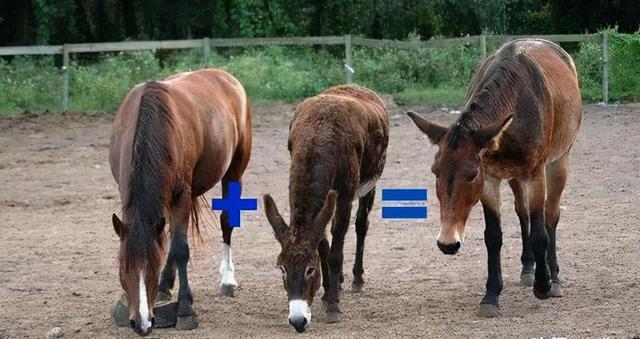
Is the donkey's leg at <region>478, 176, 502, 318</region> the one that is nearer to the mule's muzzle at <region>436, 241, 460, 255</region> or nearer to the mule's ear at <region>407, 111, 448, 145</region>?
the mule's ear at <region>407, 111, 448, 145</region>

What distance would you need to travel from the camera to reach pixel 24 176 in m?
14.3

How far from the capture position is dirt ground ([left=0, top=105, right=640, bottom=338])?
22.7ft

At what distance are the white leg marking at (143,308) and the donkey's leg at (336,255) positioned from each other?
1.57 meters

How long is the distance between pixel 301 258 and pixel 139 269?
1051 mm

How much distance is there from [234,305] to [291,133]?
142 centimetres

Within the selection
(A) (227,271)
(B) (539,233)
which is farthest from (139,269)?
(B) (539,233)

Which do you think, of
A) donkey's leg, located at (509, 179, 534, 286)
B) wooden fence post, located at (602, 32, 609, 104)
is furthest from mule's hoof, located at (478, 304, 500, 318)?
wooden fence post, located at (602, 32, 609, 104)

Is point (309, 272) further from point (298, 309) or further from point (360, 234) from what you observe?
point (360, 234)

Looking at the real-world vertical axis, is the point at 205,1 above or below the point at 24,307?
above

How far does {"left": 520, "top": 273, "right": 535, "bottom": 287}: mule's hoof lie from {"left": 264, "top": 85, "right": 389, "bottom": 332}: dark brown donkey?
1.34 metres

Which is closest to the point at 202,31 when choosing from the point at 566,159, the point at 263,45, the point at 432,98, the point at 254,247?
the point at 263,45

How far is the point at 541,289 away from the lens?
Answer: 7441 mm

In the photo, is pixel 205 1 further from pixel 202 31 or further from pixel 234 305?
pixel 234 305

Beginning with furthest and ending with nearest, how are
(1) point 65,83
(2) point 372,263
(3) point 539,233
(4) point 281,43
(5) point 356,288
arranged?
(4) point 281,43, (1) point 65,83, (2) point 372,263, (5) point 356,288, (3) point 539,233
